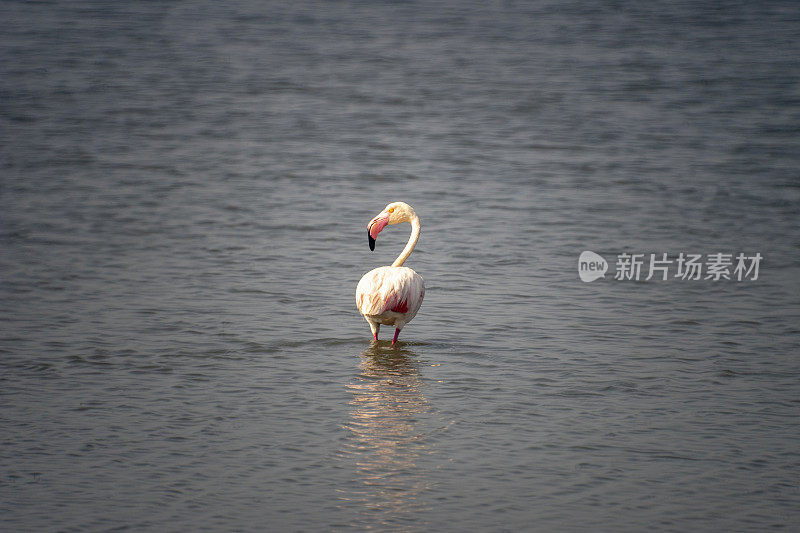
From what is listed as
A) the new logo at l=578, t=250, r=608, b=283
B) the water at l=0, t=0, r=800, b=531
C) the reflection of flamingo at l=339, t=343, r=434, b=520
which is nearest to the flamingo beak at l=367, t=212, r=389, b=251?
the water at l=0, t=0, r=800, b=531

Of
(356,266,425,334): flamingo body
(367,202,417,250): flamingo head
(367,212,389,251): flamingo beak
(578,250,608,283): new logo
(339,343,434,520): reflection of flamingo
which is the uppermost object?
(367,202,417,250): flamingo head

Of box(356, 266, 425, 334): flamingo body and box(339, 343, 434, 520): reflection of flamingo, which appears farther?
box(356, 266, 425, 334): flamingo body

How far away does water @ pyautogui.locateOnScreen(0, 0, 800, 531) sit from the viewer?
273 inches

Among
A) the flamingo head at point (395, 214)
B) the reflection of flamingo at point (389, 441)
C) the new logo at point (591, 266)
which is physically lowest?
the reflection of flamingo at point (389, 441)

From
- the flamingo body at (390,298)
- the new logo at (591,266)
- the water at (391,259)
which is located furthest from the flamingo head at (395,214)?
the new logo at (591,266)

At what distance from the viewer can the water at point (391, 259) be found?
22.8 feet

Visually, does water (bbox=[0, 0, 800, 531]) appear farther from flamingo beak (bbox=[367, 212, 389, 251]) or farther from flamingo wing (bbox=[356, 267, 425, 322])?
flamingo beak (bbox=[367, 212, 389, 251])

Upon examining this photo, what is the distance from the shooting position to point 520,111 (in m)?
19.9

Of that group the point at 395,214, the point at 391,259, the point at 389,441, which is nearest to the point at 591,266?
the point at 391,259

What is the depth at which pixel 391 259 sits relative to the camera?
13195 mm

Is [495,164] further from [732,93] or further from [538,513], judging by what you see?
[538,513]

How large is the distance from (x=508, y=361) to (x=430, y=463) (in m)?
2.38

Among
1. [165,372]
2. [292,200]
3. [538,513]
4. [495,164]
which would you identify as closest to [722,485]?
[538,513]

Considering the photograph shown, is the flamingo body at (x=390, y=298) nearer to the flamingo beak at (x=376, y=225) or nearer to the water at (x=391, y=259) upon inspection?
the water at (x=391, y=259)
